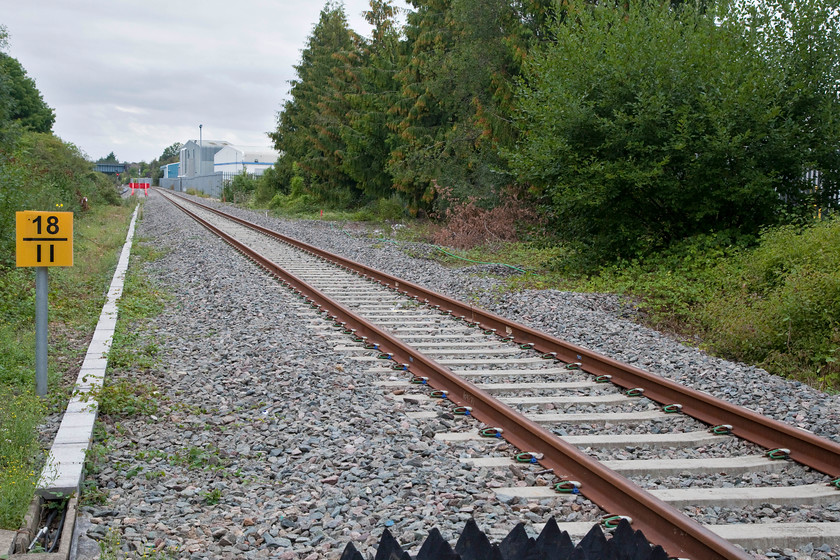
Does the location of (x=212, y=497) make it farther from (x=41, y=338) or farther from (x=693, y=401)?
(x=693, y=401)

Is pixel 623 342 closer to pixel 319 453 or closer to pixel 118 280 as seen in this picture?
pixel 319 453

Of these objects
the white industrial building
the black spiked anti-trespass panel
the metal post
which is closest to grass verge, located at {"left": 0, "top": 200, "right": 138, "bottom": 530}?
the metal post

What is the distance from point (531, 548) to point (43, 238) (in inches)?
190

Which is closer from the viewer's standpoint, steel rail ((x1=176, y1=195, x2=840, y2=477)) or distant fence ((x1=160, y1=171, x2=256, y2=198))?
steel rail ((x1=176, y1=195, x2=840, y2=477))

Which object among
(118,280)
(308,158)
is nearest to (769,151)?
(118,280)

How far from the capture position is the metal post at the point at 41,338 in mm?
5902

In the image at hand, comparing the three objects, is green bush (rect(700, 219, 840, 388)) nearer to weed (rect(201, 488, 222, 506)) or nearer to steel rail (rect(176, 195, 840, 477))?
steel rail (rect(176, 195, 840, 477))

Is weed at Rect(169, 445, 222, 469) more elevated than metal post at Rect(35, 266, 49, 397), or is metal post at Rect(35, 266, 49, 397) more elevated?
metal post at Rect(35, 266, 49, 397)

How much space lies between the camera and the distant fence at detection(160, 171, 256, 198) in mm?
75588

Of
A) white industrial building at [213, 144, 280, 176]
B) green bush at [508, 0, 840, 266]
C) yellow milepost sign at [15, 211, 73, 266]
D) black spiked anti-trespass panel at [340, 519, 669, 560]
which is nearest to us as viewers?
black spiked anti-trespass panel at [340, 519, 669, 560]

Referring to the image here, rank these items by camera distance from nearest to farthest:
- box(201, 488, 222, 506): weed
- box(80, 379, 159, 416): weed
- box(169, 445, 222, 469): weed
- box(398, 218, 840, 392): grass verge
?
1. box(201, 488, 222, 506): weed
2. box(169, 445, 222, 469): weed
3. box(80, 379, 159, 416): weed
4. box(398, 218, 840, 392): grass verge

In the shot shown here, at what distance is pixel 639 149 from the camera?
1250 cm

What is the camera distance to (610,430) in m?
5.60

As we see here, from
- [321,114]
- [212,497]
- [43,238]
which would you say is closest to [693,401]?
[212,497]
